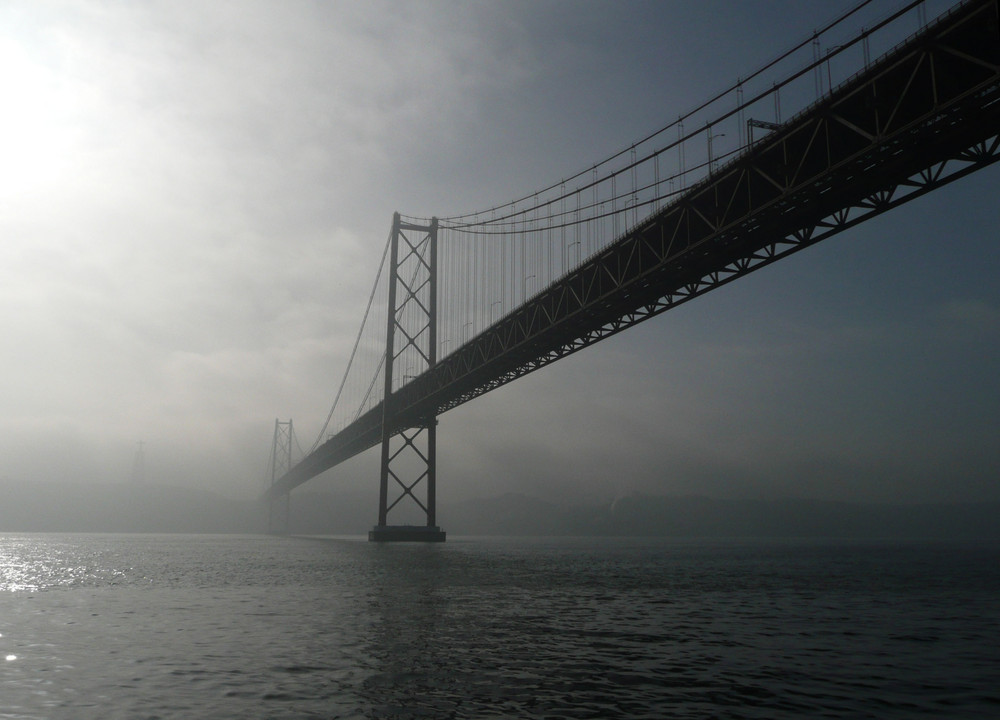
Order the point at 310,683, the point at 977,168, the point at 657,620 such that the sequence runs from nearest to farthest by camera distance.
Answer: the point at 310,683 < the point at 657,620 < the point at 977,168

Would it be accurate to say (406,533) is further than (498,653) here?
Yes

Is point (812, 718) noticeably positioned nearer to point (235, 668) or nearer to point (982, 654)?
point (982, 654)

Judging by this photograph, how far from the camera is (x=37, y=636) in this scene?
1385 cm

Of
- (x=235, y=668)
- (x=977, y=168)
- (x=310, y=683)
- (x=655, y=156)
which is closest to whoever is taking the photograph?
(x=310, y=683)

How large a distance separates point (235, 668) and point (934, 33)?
19055 mm

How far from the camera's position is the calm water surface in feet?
27.9

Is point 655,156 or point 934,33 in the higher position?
point 655,156

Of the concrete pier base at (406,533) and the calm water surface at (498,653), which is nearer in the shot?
the calm water surface at (498,653)

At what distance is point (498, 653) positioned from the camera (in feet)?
38.3

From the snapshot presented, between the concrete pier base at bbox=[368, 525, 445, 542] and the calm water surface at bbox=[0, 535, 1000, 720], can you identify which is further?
the concrete pier base at bbox=[368, 525, 445, 542]

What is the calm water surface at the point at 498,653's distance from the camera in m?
8.50

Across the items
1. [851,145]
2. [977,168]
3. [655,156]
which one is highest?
[655,156]

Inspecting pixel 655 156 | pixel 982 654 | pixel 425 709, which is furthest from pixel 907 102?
pixel 425 709

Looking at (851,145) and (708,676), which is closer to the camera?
(708,676)
